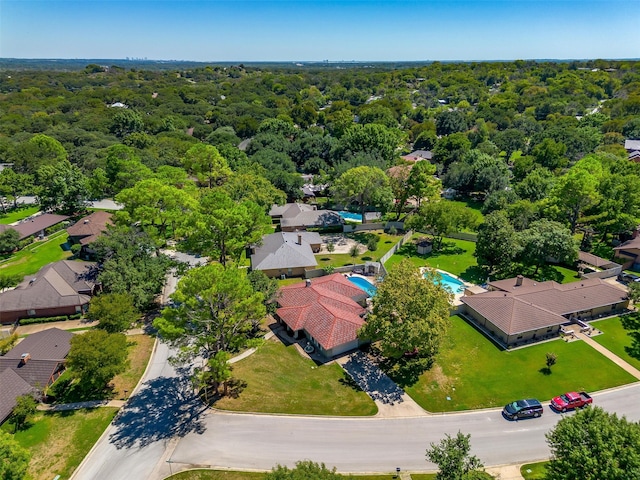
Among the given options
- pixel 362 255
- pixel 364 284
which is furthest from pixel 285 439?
pixel 362 255

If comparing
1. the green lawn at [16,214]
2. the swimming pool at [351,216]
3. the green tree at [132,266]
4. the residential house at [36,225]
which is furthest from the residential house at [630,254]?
the green lawn at [16,214]

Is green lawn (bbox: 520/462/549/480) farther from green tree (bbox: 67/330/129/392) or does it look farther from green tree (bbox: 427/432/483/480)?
green tree (bbox: 67/330/129/392)

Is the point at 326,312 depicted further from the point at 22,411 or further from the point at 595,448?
the point at 22,411

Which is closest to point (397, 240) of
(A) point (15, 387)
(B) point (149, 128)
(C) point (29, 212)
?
(A) point (15, 387)

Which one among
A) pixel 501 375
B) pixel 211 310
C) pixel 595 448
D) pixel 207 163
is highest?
pixel 207 163

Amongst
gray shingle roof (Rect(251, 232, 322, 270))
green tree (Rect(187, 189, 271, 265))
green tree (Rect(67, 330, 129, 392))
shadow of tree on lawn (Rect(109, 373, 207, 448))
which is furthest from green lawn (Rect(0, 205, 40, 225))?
shadow of tree on lawn (Rect(109, 373, 207, 448))

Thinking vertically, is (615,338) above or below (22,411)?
below

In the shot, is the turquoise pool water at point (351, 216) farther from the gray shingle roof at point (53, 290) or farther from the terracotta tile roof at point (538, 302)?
the gray shingle roof at point (53, 290)
